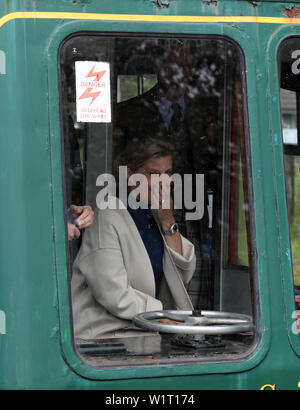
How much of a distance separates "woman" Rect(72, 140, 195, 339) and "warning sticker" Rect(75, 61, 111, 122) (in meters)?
0.44

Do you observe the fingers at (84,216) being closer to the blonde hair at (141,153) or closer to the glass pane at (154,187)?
the glass pane at (154,187)

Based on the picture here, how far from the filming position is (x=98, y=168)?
276 centimetres

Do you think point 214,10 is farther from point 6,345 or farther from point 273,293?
point 6,345

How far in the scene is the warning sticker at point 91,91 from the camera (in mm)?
2412

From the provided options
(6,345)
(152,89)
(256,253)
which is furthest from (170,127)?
(6,345)

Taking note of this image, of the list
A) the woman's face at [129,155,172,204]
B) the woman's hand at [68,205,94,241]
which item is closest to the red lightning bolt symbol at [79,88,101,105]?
the woman's hand at [68,205,94,241]

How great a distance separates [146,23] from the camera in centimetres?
244

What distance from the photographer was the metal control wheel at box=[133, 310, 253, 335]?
2.43 metres

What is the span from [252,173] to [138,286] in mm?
659

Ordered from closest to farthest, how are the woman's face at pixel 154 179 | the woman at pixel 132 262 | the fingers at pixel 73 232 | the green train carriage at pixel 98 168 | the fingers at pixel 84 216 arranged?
the green train carriage at pixel 98 168, the fingers at pixel 73 232, the fingers at pixel 84 216, the woman at pixel 132 262, the woman's face at pixel 154 179

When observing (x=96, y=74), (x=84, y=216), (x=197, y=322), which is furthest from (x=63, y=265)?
(x=96, y=74)

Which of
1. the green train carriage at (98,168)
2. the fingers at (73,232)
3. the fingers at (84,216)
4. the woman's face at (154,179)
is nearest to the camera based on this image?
the green train carriage at (98,168)

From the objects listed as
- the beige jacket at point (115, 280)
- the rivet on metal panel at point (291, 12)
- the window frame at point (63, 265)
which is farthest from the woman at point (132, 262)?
the rivet on metal panel at point (291, 12)

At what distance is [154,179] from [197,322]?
618 millimetres
